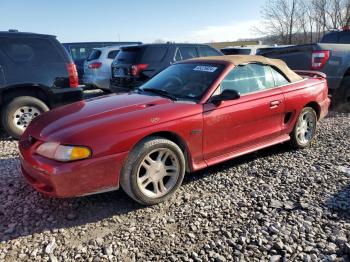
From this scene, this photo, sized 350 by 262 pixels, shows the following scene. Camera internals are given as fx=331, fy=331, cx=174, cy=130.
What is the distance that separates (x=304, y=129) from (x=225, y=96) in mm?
1926

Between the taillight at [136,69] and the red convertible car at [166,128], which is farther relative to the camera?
the taillight at [136,69]

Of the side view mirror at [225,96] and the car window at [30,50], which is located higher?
the car window at [30,50]

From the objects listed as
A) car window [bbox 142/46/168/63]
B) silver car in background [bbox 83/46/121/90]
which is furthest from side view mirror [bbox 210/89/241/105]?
silver car in background [bbox 83/46/121/90]

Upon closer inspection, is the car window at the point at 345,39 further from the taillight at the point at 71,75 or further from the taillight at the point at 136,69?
the taillight at the point at 71,75

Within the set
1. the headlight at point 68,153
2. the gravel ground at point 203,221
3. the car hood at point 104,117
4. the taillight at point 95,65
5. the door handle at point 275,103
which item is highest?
the taillight at point 95,65

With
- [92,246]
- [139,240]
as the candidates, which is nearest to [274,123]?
[139,240]

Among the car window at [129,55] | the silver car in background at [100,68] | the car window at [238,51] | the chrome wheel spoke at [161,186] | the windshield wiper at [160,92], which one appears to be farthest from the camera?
the car window at [238,51]

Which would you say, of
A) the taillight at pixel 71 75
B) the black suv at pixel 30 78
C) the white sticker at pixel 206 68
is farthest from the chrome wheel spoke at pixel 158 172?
the taillight at pixel 71 75

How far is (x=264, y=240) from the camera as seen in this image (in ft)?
9.16

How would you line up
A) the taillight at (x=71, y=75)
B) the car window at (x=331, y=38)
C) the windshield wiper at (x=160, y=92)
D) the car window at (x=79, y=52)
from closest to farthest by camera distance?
the windshield wiper at (x=160, y=92) → the taillight at (x=71, y=75) → the car window at (x=331, y=38) → the car window at (x=79, y=52)

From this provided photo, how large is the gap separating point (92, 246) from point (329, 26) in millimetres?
25376

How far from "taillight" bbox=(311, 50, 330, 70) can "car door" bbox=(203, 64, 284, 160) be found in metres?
2.88

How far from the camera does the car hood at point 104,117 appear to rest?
310 cm

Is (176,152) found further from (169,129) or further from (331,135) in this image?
(331,135)
